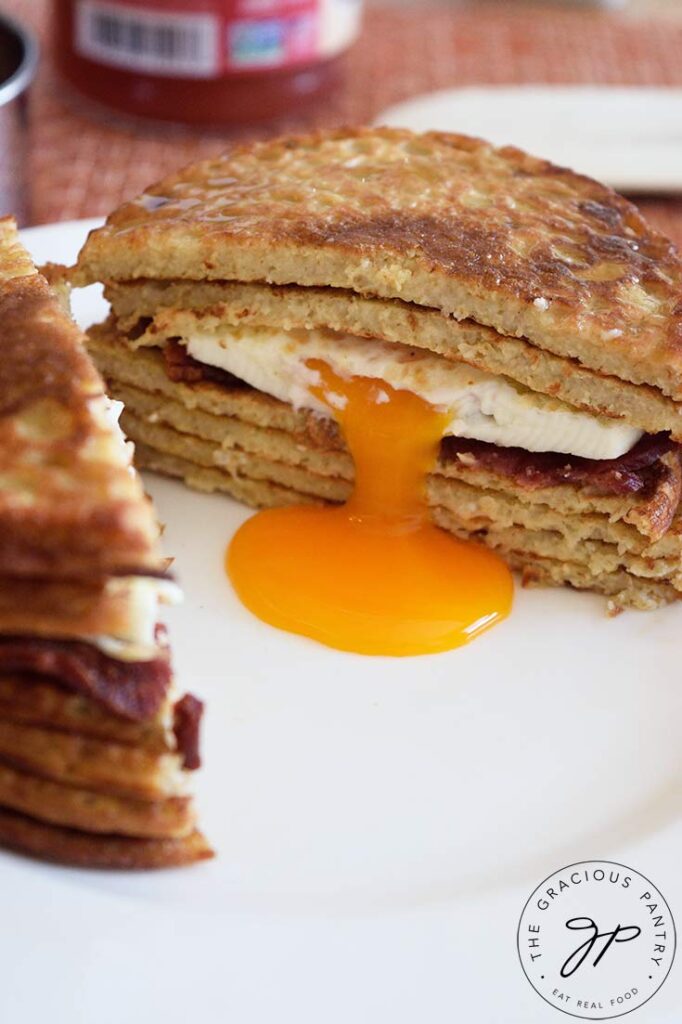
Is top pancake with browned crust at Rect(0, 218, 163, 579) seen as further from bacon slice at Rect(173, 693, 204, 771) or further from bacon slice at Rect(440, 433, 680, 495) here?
bacon slice at Rect(440, 433, 680, 495)

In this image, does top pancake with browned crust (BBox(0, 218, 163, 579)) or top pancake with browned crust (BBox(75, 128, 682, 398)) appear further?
top pancake with browned crust (BBox(75, 128, 682, 398))

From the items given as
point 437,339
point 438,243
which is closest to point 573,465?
point 437,339

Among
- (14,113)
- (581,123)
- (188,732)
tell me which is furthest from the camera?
(581,123)

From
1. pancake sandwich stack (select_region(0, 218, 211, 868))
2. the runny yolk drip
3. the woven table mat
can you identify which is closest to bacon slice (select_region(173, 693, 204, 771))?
pancake sandwich stack (select_region(0, 218, 211, 868))

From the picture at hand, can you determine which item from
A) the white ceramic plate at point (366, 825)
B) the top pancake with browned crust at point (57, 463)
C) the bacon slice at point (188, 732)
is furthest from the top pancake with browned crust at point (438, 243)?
the bacon slice at point (188, 732)

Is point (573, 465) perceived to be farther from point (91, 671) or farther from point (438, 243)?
point (91, 671)

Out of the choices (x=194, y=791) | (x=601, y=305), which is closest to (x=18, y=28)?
(x=601, y=305)

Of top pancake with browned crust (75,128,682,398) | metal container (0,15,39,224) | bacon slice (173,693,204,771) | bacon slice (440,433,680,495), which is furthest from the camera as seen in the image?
metal container (0,15,39,224)

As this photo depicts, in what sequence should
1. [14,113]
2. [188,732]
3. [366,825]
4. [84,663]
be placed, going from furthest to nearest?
[14,113] → [366,825] → [188,732] → [84,663]
